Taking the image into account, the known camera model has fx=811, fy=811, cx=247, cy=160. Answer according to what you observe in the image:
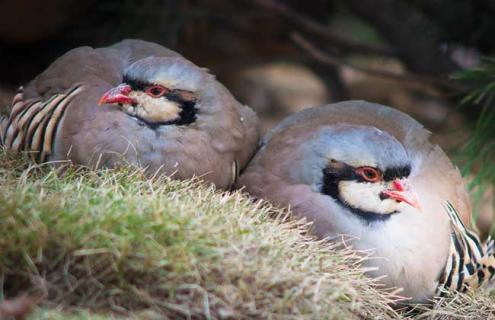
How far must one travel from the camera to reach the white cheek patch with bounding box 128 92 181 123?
131 inches

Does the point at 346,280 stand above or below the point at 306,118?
below

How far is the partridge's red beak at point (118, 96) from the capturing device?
3.28 m

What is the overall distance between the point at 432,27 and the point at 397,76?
18.7 inches

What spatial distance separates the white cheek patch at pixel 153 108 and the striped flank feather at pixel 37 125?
0.31 meters

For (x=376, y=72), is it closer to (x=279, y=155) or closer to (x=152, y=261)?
(x=279, y=155)

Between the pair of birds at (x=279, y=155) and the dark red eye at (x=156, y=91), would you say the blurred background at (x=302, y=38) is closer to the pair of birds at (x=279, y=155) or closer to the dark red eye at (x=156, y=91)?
the pair of birds at (x=279, y=155)

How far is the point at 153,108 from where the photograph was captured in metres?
3.32

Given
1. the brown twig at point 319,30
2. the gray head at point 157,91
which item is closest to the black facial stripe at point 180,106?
the gray head at point 157,91

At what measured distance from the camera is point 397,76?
5289 millimetres

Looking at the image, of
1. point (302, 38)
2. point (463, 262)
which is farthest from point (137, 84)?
point (302, 38)

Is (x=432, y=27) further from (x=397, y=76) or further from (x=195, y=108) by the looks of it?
(x=195, y=108)

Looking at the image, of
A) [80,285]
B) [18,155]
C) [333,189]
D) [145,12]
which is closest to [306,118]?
[333,189]

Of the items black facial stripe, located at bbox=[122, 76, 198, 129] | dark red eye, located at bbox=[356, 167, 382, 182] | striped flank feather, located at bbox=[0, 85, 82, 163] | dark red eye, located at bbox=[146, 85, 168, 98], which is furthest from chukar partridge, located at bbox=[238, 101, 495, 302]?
striped flank feather, located at bbox=[0, 85, 82, 163]

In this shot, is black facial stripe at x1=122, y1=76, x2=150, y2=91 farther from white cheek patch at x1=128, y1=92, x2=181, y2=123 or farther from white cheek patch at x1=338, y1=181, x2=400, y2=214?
white cheek patch at x1=338, y1=181, x2=400, y2=214
